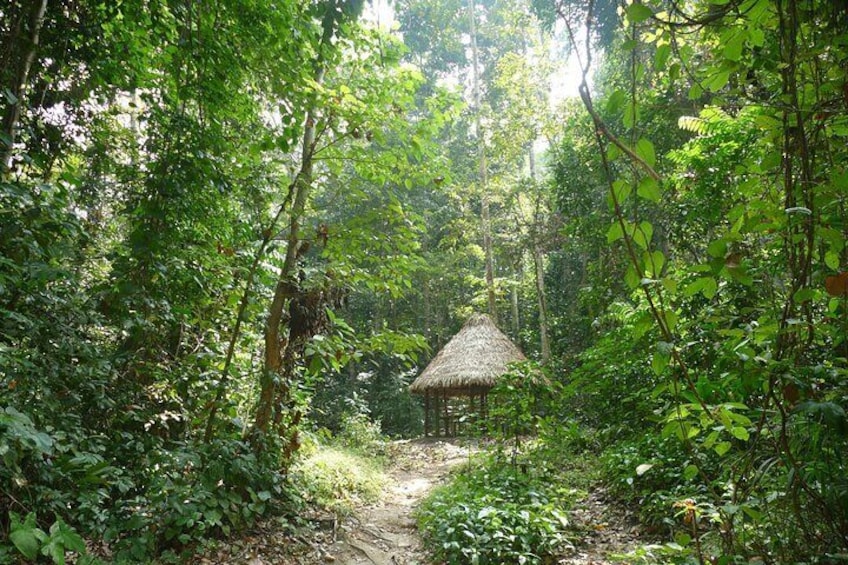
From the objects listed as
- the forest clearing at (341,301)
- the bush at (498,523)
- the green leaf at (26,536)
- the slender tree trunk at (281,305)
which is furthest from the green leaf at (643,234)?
the slender tree trunk at (281,305)

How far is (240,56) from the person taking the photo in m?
4.00

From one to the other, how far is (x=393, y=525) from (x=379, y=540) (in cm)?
58

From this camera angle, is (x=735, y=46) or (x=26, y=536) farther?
(x=26, y=536)

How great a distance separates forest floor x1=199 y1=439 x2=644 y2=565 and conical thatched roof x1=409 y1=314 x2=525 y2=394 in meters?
6.49

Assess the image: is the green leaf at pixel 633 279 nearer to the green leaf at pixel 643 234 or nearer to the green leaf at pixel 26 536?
the green leaf at pixel 643 234

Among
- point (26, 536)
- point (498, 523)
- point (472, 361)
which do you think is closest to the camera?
point (26, 536)

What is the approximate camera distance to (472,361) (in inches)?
524

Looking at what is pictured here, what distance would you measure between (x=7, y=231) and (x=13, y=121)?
74 centimetres

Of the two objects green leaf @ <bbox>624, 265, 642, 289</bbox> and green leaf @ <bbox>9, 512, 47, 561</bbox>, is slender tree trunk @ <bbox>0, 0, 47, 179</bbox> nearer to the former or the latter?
green leaf @ <bbox>9, 512, 47, 561</bbox>

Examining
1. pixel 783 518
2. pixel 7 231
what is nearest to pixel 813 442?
pixel 783 518

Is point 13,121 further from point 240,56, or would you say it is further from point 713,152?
point 713,152

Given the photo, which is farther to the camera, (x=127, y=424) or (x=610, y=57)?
(x=610, y=57)

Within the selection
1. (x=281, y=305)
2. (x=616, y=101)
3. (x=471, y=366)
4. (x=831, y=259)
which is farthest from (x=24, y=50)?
(x=471, y=366)

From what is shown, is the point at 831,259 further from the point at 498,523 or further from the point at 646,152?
the point at 498,523
